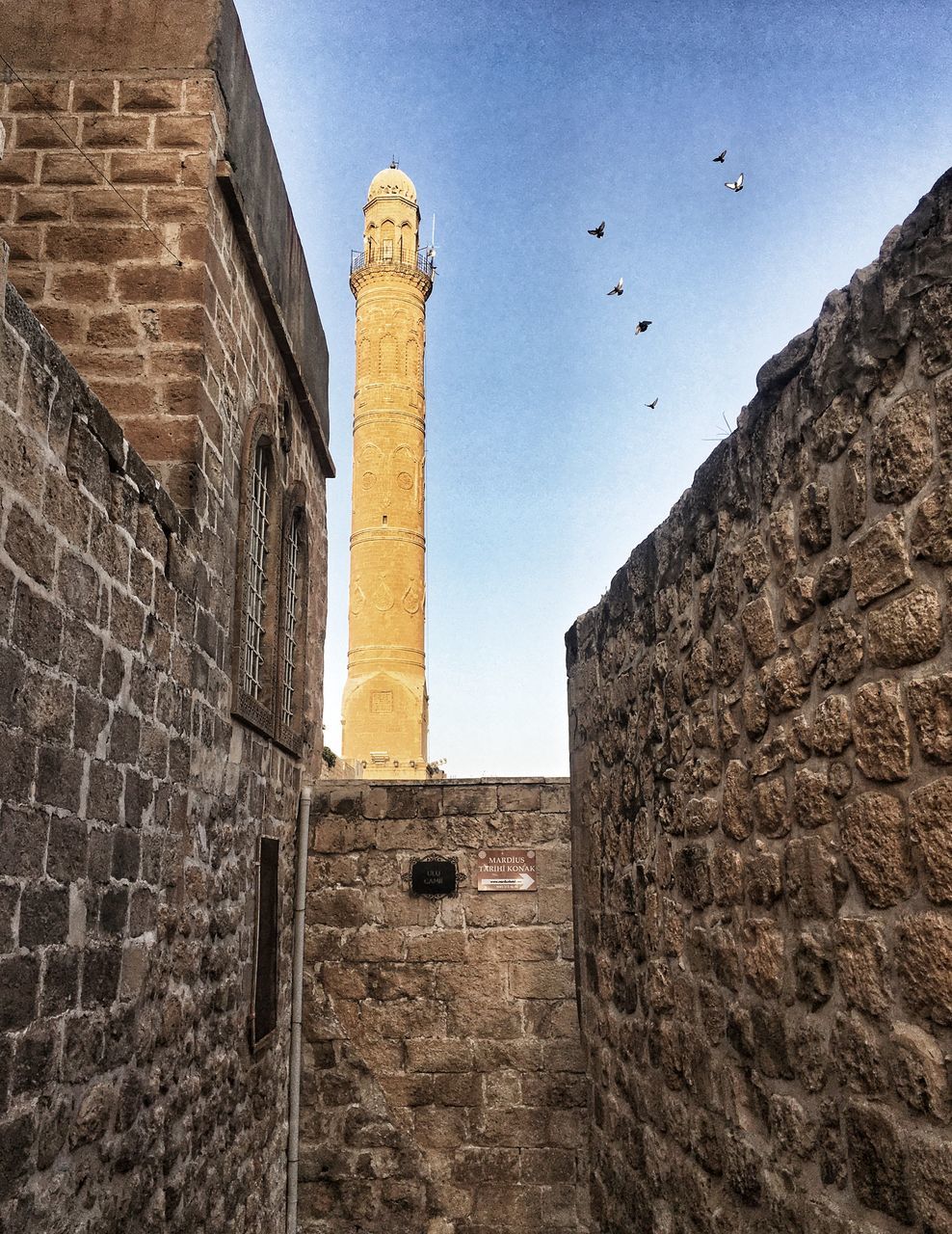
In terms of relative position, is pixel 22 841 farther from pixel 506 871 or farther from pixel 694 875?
pixel 506 871

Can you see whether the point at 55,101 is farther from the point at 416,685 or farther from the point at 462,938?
the point at 416,685

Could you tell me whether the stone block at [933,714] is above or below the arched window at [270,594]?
below

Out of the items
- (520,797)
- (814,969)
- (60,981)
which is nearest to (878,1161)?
(814,969)

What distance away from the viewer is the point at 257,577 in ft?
21.2

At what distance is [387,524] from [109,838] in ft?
65.5

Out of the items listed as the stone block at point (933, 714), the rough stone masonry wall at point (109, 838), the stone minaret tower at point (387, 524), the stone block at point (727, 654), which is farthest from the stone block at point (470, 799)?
the stone minaret tower at point (387, 524)

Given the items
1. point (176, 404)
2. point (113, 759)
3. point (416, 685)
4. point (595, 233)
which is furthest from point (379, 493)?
point (113, 759)

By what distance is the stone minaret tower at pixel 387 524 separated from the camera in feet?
75.6

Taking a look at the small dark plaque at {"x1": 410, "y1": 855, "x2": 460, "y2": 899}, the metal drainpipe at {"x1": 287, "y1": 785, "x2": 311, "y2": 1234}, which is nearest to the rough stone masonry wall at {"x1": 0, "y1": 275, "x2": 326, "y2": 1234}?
the metal drainpipe at {"x1": 287, "y1": 785, "x2": 311, "y2": 1234}

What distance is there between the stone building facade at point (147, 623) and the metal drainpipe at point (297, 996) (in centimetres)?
9

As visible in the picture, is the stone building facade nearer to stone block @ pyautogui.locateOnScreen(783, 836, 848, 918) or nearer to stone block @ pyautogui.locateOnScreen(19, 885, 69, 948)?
stone block @ pyautogui.locateOnScreen(19, 885, 69, 948)

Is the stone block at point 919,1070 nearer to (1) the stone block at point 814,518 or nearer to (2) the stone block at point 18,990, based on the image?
(1) the stone block at point 814,518

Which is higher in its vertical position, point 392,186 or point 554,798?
point 392,186

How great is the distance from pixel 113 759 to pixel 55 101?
349cm
